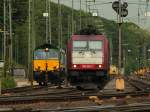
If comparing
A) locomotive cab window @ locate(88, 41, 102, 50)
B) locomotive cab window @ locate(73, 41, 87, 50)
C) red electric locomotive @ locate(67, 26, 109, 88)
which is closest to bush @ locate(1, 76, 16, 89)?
red electric locomotive @ locate(67, 26, 109, 88)

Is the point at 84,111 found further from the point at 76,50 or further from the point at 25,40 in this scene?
the point at 25,40

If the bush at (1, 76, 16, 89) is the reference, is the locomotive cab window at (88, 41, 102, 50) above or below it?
above

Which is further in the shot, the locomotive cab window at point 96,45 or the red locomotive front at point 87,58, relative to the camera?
the locomotive cab window at point 96,45

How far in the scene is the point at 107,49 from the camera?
1347 inches

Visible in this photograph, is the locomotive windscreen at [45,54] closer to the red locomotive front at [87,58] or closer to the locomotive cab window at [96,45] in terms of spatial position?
the red locomotive front at [87,58]

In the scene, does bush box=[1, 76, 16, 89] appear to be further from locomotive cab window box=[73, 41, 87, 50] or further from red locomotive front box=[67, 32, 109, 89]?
locomotive cab window box=[73, 41, 87, 50]

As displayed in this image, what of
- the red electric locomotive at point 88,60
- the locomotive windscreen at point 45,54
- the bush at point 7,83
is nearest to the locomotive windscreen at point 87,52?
the red electric locomotive at point 88,60

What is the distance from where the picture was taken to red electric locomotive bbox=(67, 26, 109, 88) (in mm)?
33406

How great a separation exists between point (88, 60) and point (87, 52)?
2.23ft

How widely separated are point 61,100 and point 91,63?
1268 cm

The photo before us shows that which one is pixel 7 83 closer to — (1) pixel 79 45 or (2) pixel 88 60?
(1) pixel 79 45

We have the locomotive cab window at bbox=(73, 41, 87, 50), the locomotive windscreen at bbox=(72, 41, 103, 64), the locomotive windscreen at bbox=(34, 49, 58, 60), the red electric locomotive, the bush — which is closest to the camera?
the red electric locomotive

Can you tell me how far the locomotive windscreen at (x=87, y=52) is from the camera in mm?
33562

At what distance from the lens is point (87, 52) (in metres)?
34.0
